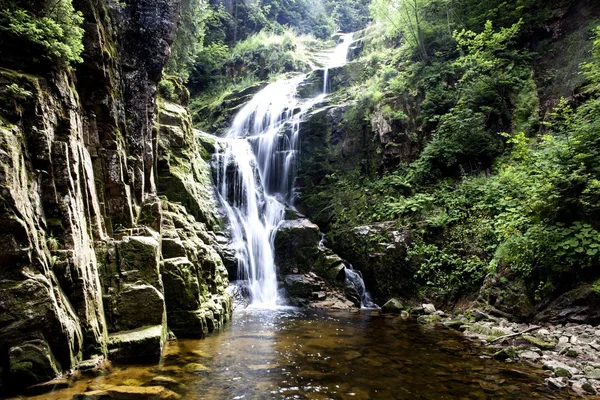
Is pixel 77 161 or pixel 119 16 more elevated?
pixel 119 16

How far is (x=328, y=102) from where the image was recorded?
20.7 metres

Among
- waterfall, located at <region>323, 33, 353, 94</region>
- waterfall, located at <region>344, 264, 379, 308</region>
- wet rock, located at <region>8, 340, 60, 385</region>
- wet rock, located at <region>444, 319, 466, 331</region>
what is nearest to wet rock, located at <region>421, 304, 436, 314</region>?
wet rock, located at <region>444, 319, 466, 331</region>

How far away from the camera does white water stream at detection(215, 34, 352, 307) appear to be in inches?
565

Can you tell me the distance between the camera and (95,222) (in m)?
7.24

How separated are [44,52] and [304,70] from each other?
2396 cm

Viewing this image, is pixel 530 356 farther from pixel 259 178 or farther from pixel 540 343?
pixel 259 178

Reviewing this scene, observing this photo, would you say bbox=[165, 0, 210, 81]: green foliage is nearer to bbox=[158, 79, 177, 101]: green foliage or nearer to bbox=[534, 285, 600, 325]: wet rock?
bbox=[158, 79, 177, 101]: green foliage

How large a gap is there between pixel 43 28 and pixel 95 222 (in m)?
3.58

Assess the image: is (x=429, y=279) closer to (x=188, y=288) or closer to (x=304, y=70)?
(x=188, y=288)

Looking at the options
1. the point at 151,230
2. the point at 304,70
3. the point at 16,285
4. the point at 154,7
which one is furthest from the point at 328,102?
the point at 16,285

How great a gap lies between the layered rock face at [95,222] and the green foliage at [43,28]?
0.43 m

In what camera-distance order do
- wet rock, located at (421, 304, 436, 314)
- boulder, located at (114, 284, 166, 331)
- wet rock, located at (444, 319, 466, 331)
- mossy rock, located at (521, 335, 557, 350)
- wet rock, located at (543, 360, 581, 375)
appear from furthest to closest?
wet rock, located at (421, 304, 436, 314) < wet rock, located at (444, 319, 466, 331) < mossy rock, located at (521, 335, 557, 350) < boulder, located at (114, 284, 166, 331) < wet rock, located at (543, 360, 581, 375)

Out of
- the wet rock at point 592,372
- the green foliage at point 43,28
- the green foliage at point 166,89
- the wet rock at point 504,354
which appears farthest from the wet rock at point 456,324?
the green foliage at point 166,89

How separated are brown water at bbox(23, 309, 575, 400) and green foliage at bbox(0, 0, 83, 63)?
5492 mm
